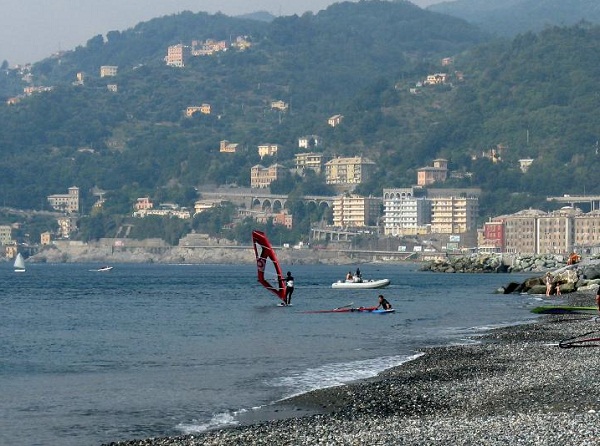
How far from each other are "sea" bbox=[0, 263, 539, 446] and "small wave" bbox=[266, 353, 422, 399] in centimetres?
4

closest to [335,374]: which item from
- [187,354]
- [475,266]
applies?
[187,354]

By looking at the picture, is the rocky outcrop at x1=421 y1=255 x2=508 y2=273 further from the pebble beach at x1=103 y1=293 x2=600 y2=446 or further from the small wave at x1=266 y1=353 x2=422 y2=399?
the pebble beach at x1=103 y1=293 x2=600 y2=446

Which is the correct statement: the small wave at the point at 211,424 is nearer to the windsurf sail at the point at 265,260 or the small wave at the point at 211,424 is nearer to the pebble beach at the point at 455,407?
the pebble beach at the point at 455,407

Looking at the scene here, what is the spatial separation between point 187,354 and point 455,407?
1822cm

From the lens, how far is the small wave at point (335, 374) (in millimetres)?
33281

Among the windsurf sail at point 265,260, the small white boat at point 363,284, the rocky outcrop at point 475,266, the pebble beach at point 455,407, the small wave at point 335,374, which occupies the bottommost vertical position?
the rocky outcrop at point 475,266

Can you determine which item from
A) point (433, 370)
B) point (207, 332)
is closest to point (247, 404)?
point (433, 370)

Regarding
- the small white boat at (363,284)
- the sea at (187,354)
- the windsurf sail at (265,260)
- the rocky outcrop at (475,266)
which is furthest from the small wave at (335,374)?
the rocky outcrop at (475,266)

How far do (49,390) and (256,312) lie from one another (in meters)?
33.9

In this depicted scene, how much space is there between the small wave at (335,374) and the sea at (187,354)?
0.04 m

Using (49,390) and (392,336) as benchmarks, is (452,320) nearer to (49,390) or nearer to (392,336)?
(392,336)

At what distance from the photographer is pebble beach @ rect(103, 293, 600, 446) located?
22.6 m

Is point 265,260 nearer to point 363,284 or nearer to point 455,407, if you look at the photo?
point 363,284

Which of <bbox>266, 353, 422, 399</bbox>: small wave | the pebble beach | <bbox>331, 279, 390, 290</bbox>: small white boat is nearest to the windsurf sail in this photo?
<bbox>331, 279, 390, 290</bbox>: small white boat
